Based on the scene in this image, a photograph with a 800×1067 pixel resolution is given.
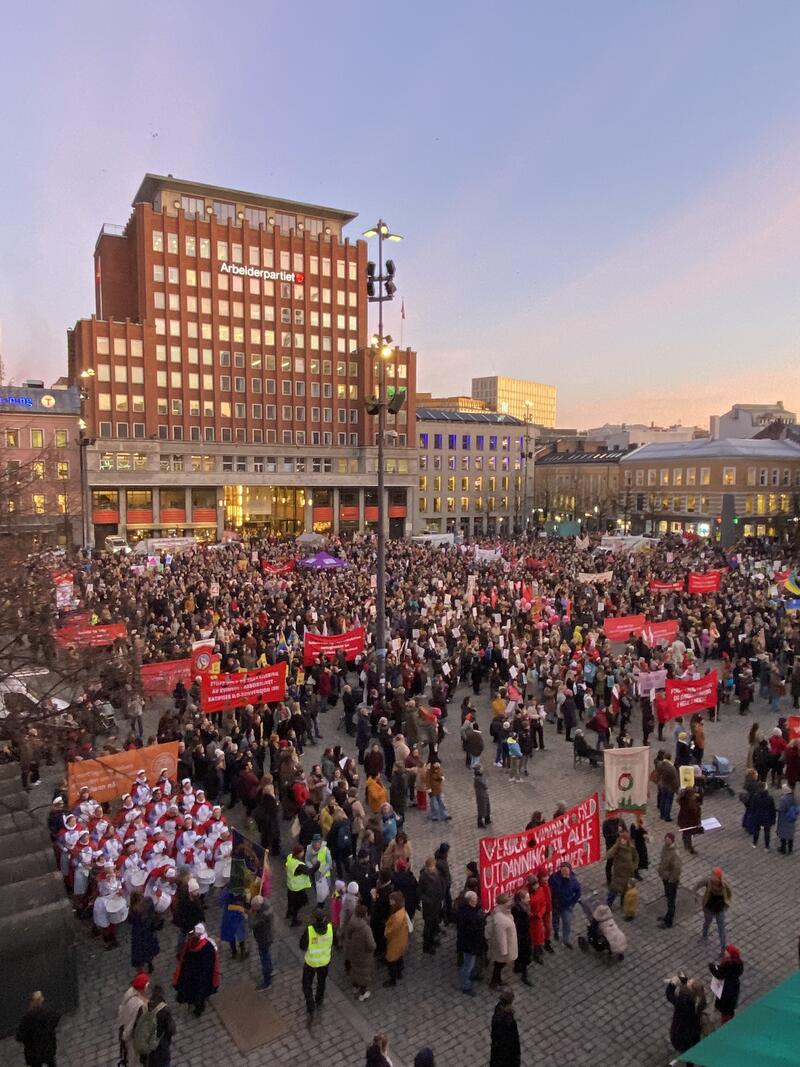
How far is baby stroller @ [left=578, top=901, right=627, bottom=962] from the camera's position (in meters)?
9.20

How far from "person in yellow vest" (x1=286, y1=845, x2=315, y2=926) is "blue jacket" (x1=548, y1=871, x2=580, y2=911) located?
3.39 m

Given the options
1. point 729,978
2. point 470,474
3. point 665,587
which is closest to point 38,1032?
point 729,978

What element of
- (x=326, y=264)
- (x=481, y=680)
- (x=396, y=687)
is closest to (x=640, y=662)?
(x=481, y=680)

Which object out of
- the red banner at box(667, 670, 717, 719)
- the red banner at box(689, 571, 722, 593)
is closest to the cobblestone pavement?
the red banner at box(667, 670, 717, 719)

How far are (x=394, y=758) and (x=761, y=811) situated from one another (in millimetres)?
6726

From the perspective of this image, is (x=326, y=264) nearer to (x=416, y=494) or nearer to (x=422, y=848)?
(x=416, y=494)

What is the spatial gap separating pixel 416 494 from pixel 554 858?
225ft

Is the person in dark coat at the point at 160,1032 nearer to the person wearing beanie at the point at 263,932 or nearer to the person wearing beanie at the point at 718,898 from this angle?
the person wearing beanie at the point at 263,932

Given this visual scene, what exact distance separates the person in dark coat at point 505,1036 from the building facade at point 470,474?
7264cm

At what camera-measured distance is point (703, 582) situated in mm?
29391

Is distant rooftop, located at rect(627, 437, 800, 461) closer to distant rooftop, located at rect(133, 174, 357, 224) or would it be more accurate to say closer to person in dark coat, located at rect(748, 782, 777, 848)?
distant rooftop, located at rect(133, 174, 357, 224)

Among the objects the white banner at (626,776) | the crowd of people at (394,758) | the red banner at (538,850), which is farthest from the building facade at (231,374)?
the red banner at (538,850)

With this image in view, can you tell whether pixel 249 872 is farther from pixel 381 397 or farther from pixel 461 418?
pixel 461 418

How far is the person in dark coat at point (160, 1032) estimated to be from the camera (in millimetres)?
6980
